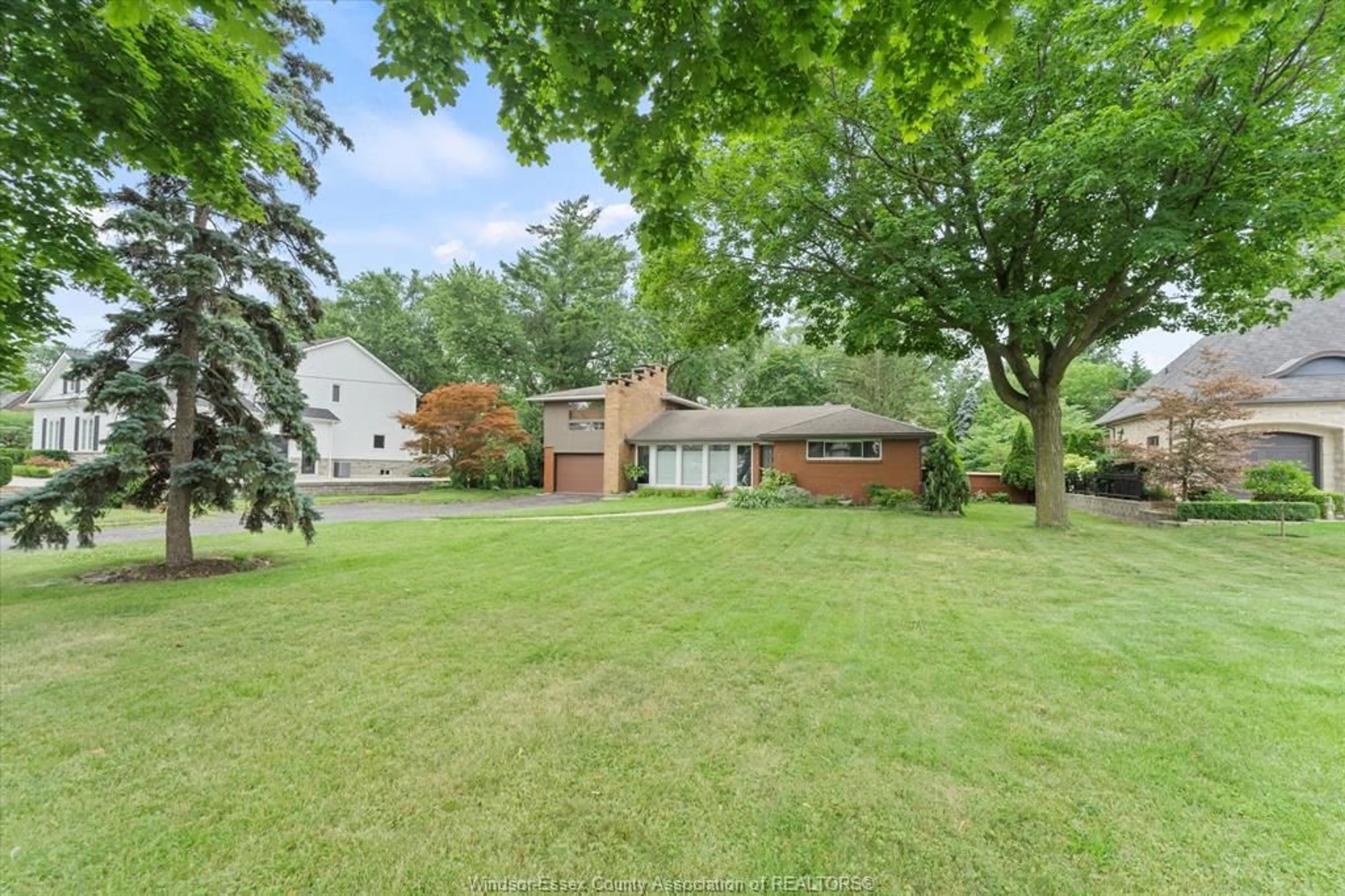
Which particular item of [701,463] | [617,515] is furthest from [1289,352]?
[617,515]

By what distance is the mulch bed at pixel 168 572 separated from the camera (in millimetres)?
7645

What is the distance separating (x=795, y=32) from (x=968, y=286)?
10.6 meters

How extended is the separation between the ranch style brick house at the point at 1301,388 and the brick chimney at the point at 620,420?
1732 centimetres

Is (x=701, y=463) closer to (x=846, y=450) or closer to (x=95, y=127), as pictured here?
(x=846, y=450)

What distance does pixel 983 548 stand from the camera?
1015cm

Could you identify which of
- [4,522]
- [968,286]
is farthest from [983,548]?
[4,522]

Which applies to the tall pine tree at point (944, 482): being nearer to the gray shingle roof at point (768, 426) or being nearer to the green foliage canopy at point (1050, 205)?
the gray shingle roof at point (768, 426)

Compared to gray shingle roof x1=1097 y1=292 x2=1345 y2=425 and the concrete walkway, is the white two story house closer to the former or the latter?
the concrete walkway

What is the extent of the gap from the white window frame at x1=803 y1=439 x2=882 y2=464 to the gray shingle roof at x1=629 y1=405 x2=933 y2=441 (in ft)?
Result: 1.17

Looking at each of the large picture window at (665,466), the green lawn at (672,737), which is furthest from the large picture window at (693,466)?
the green lawn at (672,737)

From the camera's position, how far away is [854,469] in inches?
773

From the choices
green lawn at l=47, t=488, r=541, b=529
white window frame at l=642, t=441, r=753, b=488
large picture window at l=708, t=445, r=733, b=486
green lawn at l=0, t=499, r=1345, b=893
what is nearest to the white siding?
green lawn at l=47, t=488, r=541, b=529

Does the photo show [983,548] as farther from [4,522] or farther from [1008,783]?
[4,522]

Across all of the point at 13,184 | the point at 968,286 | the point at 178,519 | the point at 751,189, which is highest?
the point at 751,189
